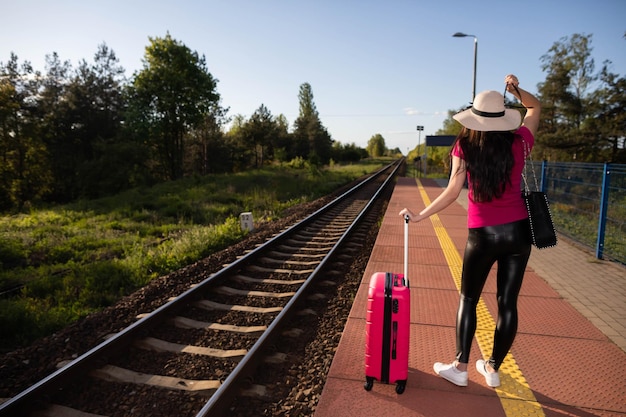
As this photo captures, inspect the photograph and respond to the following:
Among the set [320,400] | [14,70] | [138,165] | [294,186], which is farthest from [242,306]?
[14,70]

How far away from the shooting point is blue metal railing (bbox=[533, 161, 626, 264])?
6512mm

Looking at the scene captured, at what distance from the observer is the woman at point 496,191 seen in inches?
94.5

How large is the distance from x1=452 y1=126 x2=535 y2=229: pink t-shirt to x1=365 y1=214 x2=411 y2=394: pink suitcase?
0.54 meters

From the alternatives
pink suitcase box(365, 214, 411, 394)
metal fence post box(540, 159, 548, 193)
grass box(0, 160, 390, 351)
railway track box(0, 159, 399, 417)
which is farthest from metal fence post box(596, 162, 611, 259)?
grass box(0, 160, 390, 351)

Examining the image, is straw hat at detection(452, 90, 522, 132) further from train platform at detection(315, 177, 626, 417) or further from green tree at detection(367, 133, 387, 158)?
green tree at detection(367, 133, 387, 158)

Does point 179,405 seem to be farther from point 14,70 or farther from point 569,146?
point 14,70

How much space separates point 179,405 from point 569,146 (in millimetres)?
27822

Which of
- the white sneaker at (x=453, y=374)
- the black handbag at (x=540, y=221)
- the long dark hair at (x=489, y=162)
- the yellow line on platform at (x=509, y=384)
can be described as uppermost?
the long dark hair at (x=489, y=162)

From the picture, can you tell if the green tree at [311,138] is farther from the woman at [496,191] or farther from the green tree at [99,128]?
the woman at [496,191]

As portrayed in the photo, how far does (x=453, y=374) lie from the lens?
292 centimetres

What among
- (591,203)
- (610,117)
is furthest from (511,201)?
(610,117)

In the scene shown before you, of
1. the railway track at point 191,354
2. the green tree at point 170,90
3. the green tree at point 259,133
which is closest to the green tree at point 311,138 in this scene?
the green tree at point 259,133

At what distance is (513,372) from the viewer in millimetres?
3125

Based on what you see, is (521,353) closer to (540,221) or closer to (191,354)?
(540,221)
